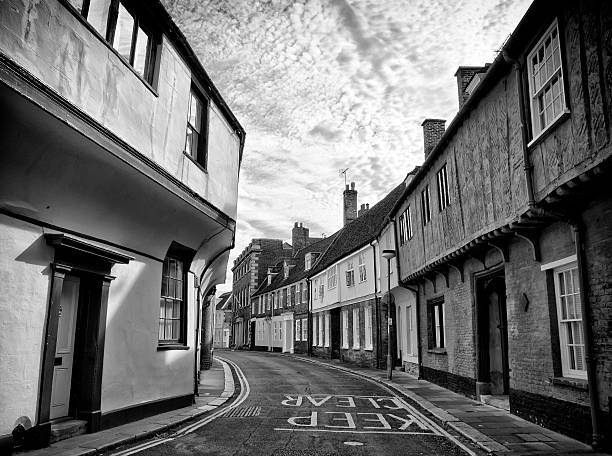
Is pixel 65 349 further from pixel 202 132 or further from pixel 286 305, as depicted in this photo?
pixel 286 305

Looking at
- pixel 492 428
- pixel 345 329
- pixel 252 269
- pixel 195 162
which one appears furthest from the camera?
pixel 252 269

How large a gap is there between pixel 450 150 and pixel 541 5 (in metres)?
5.74

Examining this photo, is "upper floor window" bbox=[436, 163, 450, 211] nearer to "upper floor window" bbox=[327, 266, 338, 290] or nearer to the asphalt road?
the asphalt road

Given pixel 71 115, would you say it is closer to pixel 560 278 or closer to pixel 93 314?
pixel 93 314

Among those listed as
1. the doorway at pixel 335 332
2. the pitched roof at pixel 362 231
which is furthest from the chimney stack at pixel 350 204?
the doorway at pixel 335 332

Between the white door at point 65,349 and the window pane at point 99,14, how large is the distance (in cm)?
402

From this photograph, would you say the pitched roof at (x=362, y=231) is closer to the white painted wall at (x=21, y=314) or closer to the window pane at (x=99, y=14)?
the window pane at (x=99, y=14)

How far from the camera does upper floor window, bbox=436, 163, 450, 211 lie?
552 inches

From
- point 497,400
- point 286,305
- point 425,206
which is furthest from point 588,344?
point 286,305

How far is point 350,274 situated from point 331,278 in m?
3.77

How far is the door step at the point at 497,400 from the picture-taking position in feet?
36.5

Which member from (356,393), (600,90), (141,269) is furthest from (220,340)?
(600,90)

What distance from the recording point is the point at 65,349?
8156mm

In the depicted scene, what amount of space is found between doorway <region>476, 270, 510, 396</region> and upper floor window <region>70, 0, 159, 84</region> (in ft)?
29.6
